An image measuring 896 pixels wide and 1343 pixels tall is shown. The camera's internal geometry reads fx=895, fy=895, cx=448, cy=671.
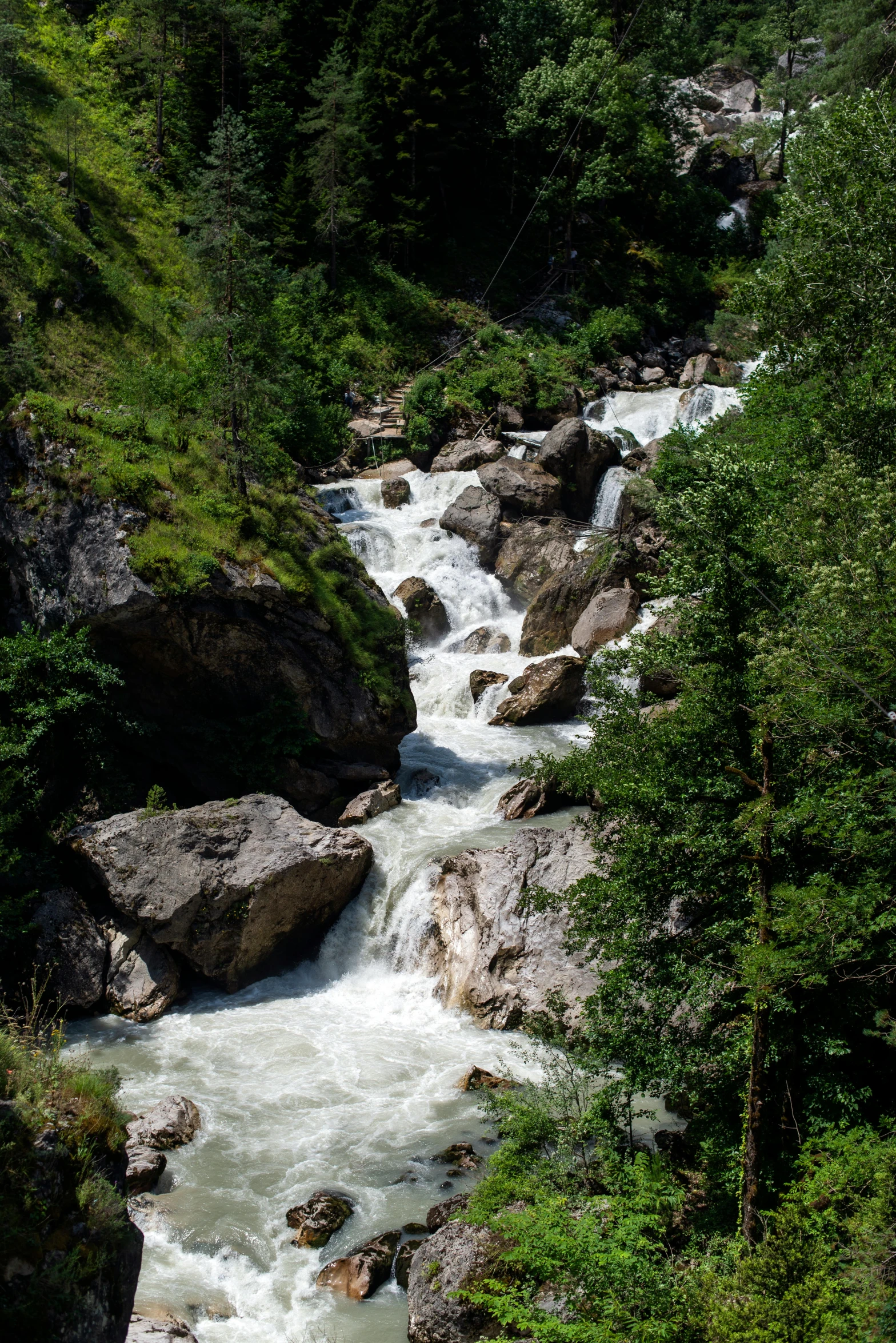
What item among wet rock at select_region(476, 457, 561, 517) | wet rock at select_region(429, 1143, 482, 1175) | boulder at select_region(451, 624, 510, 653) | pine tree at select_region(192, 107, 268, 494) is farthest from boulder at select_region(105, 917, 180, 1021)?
wet rock at select_region(476, 457, 561, 517)

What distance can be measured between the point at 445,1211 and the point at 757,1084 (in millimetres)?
4308

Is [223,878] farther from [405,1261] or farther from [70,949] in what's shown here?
[405,1261]

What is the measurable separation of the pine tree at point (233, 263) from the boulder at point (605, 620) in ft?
34.6

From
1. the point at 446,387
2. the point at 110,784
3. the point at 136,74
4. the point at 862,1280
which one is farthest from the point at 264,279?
the point at 136,74

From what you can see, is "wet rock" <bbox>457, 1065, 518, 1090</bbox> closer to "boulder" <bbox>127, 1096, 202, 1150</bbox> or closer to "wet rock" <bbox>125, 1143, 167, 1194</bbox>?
"boulder" <bbox>127, 1096, 202, 1150</bbox>

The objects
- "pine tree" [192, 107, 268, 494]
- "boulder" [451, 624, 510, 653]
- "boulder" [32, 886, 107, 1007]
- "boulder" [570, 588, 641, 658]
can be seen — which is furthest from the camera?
"boulder" [451, 624, 510, 653]

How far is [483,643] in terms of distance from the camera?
86.3 feet

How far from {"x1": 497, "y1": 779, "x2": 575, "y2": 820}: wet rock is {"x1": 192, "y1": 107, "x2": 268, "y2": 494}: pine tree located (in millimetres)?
9439

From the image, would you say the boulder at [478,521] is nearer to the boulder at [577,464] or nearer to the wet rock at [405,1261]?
the boulder at [577,464]

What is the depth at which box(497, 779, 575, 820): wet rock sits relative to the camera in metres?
19.1

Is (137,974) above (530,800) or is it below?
below

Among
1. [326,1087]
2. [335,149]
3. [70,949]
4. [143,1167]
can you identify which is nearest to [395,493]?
[335,149]

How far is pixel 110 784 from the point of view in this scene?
1675cm

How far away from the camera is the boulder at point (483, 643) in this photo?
26.2m
